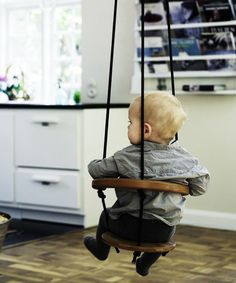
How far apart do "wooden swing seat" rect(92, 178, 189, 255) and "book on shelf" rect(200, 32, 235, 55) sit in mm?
2158

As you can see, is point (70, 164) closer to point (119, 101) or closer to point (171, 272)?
point (119, 101)

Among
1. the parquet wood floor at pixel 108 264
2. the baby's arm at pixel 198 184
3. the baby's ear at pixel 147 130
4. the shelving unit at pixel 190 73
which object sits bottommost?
the parquet wood floor at pixel 108 264

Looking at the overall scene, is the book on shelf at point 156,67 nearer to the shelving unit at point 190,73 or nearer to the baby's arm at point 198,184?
the shelving unit at point 190,73

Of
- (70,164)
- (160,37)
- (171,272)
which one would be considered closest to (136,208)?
(171,272)

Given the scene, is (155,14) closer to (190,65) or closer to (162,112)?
(190,65)

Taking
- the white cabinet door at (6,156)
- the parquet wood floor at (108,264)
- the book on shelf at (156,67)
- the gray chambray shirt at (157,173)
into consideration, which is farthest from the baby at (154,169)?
the white cabinet door at (6,156)

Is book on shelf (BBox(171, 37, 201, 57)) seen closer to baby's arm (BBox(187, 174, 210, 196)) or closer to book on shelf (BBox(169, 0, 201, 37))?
book on shelf (BBox(169, 0, 201, 37))

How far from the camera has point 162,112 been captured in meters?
2.27

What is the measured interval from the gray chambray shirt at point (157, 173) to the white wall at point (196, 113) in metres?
2.15

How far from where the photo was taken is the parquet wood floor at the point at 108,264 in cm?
320

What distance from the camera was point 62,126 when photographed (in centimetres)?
443

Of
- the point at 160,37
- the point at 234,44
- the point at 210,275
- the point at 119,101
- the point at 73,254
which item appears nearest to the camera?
the point at 210,275

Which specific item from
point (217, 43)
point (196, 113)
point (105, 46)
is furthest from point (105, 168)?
point (105, 46)

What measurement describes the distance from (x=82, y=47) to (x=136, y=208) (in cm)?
284
